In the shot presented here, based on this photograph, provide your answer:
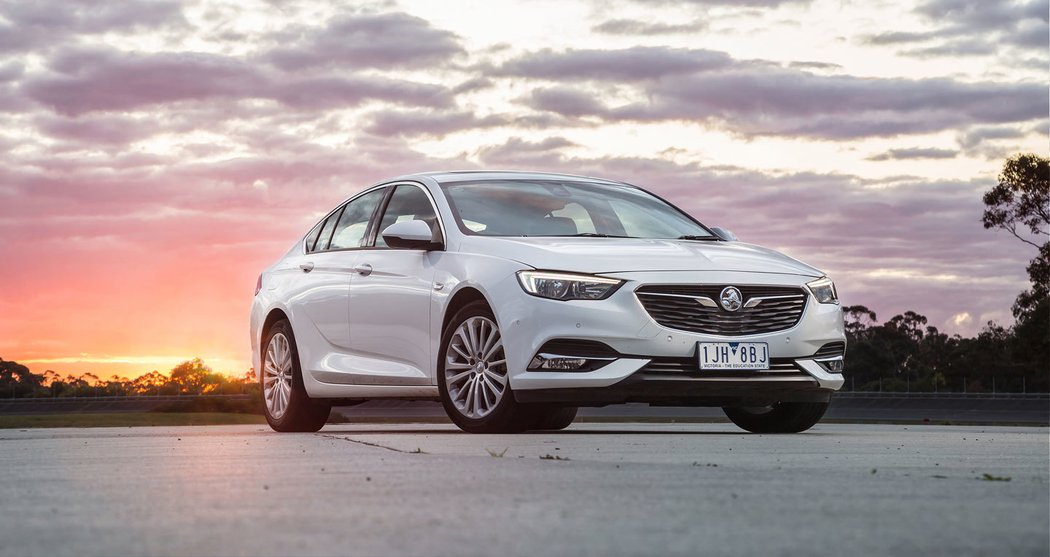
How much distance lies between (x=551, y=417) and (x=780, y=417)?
1.67 m

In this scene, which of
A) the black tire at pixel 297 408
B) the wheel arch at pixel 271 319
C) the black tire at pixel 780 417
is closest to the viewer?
the black tire at pixel 780 417

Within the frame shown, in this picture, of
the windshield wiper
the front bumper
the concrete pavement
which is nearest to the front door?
the front bumper

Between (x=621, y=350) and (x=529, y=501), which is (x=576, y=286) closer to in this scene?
(x=621, y=350)

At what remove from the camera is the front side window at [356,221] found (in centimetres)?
1070

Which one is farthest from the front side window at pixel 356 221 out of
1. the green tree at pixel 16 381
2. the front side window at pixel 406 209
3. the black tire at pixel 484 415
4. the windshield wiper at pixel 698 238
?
the green tree at pixel 16 381

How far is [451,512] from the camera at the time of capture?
163 inches

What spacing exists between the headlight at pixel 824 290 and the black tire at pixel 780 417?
2.35 feet

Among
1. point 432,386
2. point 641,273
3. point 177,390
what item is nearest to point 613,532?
point 641,273

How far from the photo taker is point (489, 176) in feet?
34.2

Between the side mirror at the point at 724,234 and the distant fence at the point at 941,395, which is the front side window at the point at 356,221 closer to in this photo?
the side mirror at the point at 724,234

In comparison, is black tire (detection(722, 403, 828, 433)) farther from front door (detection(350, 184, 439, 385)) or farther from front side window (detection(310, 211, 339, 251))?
front side window (detection(310, 211, 339, 251))

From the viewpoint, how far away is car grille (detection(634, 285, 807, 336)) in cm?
858

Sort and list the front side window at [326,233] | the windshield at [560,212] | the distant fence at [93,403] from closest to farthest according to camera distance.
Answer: the windshield at [560,212] → the front side window at [326,233] → the distant fence at [93,403]

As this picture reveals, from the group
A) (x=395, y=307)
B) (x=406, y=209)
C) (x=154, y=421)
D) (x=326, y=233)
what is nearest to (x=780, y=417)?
(x=395, y=307)
